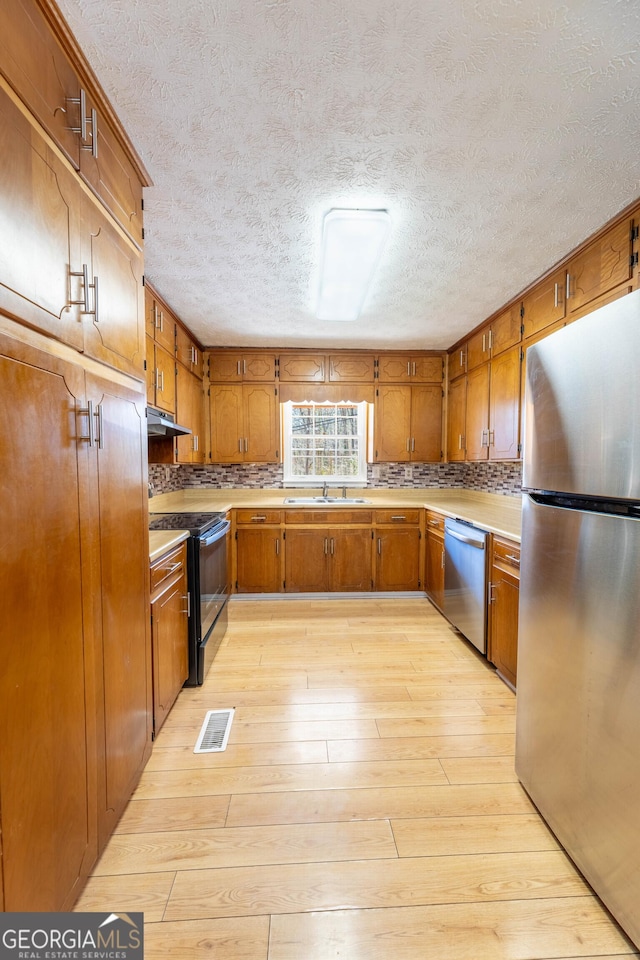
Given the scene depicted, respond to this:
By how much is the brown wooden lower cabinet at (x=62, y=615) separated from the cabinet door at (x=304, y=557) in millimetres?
2369

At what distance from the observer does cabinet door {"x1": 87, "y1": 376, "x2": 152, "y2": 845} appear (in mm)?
1321

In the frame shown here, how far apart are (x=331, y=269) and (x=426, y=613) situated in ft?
9.41

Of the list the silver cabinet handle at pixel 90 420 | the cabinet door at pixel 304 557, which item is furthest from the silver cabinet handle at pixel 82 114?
the cabinet door at pixel 304 557

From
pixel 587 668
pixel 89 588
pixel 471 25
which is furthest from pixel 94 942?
pixel 471 25

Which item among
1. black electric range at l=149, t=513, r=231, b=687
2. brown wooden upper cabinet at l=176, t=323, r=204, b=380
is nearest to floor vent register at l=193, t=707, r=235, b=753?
black electric range at l=149, t=513, r=231, b=687

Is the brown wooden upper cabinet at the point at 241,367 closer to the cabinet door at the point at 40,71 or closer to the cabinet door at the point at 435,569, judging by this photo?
the cabinet door at the point at 435,569

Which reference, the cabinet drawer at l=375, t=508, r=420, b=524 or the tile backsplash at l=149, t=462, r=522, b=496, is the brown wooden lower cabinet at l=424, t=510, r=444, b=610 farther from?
the tile backsplash at l=149, t=462, r=522, b=496

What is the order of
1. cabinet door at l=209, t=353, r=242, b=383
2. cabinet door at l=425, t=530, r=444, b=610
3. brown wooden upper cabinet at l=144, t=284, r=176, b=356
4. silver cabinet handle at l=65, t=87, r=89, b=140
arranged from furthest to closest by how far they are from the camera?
cabinet door at l=209, t=353, r=242, b=383 < cabinet door at l=425, t=530, r=444, b=610 < brown wooden upper cabinet at l=144, t=284, r=176, b=356 < silver cabinet handle at l=65, t=87, r=89, b=140

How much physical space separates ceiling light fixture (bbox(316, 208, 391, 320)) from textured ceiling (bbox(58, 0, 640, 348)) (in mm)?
65

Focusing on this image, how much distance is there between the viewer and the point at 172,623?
2.10 metres

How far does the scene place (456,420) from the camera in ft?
13.1

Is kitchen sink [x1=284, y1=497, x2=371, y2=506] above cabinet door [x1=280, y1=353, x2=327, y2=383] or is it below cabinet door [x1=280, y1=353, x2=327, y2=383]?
below

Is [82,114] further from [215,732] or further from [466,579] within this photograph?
[466,579]

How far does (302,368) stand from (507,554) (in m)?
2.70
